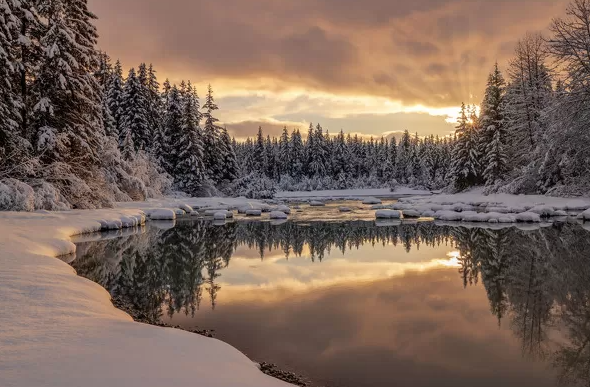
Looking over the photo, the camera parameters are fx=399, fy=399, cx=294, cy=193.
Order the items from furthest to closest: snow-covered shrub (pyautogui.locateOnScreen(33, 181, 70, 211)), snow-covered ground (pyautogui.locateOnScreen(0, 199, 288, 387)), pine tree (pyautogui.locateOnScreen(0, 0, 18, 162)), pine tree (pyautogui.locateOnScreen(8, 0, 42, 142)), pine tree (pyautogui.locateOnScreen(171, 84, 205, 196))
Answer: pine tree (pyautogui.locateOnScreen(171, 84, 205, 196)) < pine tree (pyautogui.locateOnScreen(8, 0, 42, 142)) < snow-covered shrub (pyautogui.locateOnScreen(33, 181, 70, 211)) < pine tree (pyautogui.locateOnScreen(0, 0, 18, 162)) < snow-covered ground (pyautogui.locateOnScreen(0, 199, 288, 387))

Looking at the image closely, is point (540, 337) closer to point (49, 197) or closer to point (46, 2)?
point (49, 197)

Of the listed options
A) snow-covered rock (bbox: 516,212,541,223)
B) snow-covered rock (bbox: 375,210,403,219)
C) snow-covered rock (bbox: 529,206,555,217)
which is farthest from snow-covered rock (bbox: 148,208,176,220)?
snow-covered rock (bbox: 529,206,555,217)

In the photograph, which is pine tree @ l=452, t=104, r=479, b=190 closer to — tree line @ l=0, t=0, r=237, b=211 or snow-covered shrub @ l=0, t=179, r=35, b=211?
tree line @ l=0, t=0, r=237, b=211

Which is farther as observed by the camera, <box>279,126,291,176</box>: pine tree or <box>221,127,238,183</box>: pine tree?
<box>279,126,291,176</box>: pine tree

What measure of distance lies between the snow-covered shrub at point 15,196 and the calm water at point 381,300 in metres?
3.86

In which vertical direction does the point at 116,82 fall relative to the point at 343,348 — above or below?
above

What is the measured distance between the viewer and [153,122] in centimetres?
5103

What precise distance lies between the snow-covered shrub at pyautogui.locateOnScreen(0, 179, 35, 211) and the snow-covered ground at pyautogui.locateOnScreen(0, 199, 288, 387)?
399 inches

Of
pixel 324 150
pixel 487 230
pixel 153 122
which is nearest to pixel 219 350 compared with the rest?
pixel 487 230

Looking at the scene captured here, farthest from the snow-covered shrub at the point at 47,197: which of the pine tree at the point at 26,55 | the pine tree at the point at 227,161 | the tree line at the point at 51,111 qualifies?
the pine tree at the point at 227,161

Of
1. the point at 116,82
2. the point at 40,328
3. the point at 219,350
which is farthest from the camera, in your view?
the point at 116,82

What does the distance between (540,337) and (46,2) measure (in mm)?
27343

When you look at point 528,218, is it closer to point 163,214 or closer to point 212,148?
point 163,214

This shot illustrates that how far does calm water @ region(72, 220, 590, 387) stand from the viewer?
6492mm
